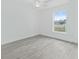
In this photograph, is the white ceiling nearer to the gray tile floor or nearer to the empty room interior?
the empty room interior

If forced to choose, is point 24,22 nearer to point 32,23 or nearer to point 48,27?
point 32,23

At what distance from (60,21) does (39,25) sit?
5.49ft

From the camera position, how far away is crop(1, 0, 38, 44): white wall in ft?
10.7

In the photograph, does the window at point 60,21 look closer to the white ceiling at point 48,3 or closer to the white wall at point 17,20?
the white ceiling at point 48,3

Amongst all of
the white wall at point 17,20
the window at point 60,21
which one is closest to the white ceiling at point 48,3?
the white wall at point 17,20

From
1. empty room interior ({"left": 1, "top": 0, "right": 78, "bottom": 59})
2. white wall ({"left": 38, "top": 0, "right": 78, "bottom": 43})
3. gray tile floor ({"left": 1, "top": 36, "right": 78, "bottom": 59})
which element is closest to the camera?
gray tile floor ({"left": 1, "top": 36, "right": 78, "bottom": 59})

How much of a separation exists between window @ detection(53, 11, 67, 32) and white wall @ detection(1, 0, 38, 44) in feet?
4.63

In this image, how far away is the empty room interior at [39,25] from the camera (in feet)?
10.1

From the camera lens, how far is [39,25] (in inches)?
219

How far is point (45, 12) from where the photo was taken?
16.8 feet

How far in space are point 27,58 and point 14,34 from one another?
6.45 ft

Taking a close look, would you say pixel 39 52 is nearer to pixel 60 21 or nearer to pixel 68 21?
pixel 68 21

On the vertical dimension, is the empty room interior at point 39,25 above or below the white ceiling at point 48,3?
below

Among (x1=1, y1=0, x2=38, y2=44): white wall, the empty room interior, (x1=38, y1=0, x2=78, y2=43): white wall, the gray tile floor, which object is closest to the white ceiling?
the empty room interior
